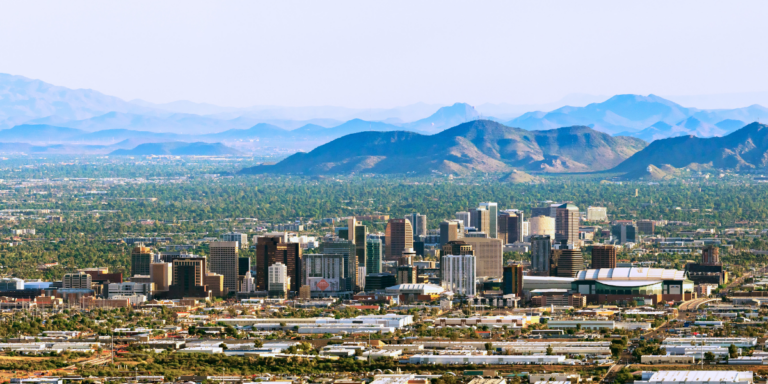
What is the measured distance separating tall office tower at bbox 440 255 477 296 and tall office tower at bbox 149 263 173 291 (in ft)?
61.6

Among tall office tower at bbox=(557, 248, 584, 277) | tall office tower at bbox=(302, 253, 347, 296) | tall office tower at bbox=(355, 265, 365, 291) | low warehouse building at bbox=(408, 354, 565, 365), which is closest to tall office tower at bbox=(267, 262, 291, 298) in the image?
tall office tower at bbox=(302, 253, 347, 296)

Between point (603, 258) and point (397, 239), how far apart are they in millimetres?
27023

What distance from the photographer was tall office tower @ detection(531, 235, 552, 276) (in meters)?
138

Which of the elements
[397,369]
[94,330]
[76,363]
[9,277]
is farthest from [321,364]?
[9,277]

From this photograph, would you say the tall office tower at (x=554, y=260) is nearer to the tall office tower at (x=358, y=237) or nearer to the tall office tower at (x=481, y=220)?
the tall office tower at (x=358, y=237)

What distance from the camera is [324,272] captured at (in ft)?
414

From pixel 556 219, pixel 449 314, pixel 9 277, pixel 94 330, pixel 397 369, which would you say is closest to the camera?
pixel 397 369

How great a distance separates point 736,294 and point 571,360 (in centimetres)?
3990

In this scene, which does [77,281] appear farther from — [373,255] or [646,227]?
[646,227]

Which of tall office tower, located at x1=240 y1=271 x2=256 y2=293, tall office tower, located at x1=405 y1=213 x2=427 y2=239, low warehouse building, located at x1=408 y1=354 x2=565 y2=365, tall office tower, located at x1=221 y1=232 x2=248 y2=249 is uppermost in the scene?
tall office tower, located at x1=405 y1=213 x2=427 y2=239

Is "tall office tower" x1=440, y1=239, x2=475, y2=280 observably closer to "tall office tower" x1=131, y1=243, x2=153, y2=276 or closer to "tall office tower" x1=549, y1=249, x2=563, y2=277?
"tall office tower" x1=549, y1=249, x2=563, y2=277

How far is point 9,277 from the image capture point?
130 meters

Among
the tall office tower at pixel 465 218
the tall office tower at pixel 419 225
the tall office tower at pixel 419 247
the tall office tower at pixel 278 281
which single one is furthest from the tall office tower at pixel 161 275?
the tall office tower at pixel 465 218

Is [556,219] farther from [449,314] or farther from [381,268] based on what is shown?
[449,314]
